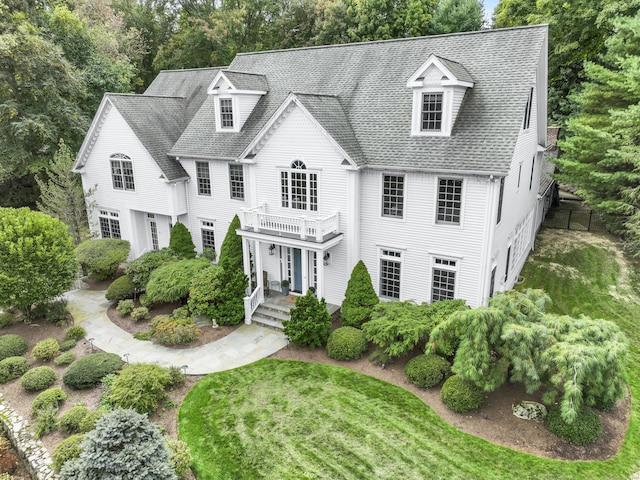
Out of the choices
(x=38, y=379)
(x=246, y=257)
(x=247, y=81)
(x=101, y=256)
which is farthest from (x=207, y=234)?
(x=38, y=379)

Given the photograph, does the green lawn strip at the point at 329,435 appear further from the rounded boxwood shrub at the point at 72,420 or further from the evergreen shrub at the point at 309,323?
the rounded boxwood shrub at the point at 72,420

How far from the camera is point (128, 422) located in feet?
33.7

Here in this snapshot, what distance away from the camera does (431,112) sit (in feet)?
57.0

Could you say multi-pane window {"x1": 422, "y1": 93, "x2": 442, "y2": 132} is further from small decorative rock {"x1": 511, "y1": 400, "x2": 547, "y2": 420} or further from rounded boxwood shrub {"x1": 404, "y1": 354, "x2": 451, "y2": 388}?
small decorative rock {"x1": 511, "y1": 400, "x2": 547, "y2": 420}

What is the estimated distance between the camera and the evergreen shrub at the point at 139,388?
1333 cm

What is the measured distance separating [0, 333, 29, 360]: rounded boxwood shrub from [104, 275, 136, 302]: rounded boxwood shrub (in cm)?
422

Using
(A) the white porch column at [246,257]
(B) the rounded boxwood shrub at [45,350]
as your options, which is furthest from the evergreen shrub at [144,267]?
(B) the rounded boxwood shrub at [45,350]

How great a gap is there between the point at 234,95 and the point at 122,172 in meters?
8.17

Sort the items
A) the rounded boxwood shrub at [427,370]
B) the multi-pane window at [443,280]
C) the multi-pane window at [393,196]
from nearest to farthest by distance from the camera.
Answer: the rounded boxwood shrub at [427,370], the multi-pane window at [443,280], the multi-pane window at [393,196]

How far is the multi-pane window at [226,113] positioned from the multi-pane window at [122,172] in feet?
19.4

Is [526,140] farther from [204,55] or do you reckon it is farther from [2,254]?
[204,55]

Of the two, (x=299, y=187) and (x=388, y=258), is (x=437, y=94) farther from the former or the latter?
(x=299, y=187)

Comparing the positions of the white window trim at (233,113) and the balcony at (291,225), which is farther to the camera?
the white window trim at (233,113)

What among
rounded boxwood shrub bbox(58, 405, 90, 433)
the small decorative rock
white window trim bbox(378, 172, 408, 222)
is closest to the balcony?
white window trim bbox(378, 172, 408, 222)
